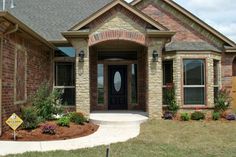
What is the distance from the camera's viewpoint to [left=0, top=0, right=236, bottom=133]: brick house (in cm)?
1253

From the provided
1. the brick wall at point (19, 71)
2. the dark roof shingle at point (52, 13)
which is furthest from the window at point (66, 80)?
the dark roof shingle at point (52, 13)

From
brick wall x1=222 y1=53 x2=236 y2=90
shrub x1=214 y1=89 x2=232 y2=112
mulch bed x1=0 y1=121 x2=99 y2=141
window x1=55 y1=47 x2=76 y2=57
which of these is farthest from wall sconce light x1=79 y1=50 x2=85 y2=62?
brick wall x1=222 y1=53 x2=236 y2=90

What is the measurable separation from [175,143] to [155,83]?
5.09 meters

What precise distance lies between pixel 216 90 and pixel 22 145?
1064 cm

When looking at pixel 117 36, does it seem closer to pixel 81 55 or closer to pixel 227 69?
pixel 81 55

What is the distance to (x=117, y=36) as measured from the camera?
1426cm

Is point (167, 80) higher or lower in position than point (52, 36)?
lower

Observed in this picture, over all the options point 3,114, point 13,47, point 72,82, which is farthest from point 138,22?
point 3,114

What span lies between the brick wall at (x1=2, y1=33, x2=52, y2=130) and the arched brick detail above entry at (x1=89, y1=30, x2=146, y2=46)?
2473 millimetres

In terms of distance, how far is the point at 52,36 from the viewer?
17.1 m

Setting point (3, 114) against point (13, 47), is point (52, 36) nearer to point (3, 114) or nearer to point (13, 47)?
point (13, 47)

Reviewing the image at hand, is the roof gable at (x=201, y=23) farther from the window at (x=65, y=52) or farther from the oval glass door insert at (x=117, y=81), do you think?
Answer: the window at (x=65, y=52)

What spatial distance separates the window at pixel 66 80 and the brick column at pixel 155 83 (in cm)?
414

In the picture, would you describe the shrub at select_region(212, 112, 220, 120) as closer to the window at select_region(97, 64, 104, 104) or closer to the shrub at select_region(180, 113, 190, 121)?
the shrub at select_region(180, 113, 190, 121)
